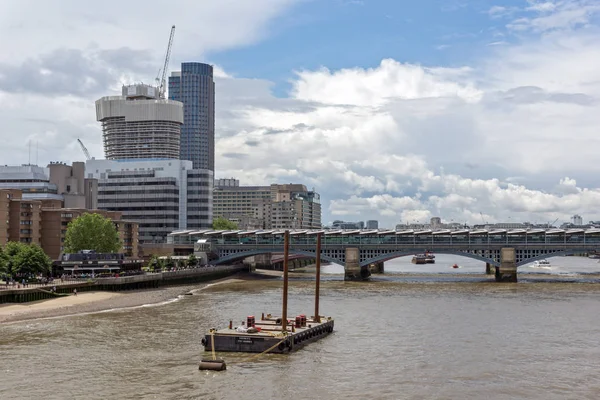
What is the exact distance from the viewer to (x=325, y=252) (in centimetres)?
18400

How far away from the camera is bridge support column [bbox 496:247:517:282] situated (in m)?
166

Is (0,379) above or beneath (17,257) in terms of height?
beneath

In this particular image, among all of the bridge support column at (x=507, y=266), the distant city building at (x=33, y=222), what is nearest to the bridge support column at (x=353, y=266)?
the bridge support column at (x=507, y=266)

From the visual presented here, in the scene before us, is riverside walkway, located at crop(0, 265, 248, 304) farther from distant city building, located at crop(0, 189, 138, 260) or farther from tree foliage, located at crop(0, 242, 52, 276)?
distant city building, located at crop(0, 189, 138, 260)

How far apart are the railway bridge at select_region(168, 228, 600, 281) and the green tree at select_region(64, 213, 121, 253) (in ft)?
101

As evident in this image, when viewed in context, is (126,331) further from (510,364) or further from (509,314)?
(509,314)

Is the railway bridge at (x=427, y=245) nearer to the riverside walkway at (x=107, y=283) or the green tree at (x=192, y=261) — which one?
the green tree at (x=192, y=261)

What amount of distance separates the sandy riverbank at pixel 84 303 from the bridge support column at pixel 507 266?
6626 centimetres

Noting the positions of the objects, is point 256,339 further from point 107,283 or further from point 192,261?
point 192,261

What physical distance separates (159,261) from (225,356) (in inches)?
4057

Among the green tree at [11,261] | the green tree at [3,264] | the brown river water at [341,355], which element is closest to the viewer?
the brown river water at [341,355]

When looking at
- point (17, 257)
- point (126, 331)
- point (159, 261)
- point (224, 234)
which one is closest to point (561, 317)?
point (126, 331)

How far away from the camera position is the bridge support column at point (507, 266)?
166 metres

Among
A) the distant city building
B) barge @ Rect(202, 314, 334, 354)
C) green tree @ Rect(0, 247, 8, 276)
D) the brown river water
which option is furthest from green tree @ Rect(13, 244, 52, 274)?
barge @ Rect(202, 314, 334, 354)
